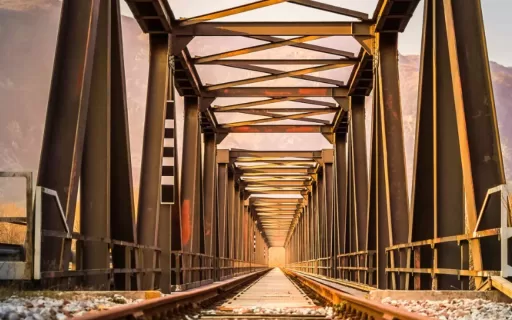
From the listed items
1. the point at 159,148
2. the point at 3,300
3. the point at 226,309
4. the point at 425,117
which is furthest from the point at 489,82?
the point at 159,148

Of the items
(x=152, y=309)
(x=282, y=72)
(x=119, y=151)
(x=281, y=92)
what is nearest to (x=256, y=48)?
(x=282, y=72)

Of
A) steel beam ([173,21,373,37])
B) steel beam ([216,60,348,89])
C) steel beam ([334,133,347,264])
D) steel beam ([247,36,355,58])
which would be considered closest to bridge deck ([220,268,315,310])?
steel beam ([173,21,373,37])

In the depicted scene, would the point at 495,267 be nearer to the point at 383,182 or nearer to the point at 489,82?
the point at 489,82

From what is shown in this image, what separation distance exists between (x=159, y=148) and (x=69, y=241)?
630 centimetres

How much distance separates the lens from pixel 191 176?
2008cm

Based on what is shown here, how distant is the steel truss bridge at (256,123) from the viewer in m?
7.96

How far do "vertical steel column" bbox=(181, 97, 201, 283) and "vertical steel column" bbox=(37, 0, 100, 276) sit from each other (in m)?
10.5

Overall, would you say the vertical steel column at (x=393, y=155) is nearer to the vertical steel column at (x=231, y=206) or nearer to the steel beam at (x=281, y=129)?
the steel beam at (x=281, y=129)

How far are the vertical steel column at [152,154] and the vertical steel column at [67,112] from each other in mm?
4208

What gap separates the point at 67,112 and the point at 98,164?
130 centimetres

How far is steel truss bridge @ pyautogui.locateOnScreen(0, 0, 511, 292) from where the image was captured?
7961mm

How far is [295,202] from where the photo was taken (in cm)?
5409

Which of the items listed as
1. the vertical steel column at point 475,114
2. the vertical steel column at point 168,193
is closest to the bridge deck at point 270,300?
the vertical steel column at point 168,193

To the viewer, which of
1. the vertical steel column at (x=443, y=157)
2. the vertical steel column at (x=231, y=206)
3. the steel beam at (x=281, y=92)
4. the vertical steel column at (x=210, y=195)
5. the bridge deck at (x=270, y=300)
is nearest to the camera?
the vertical steel column at (x=443, y=157)
